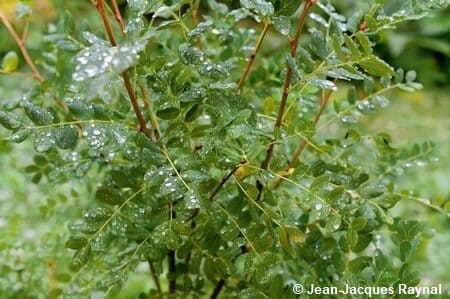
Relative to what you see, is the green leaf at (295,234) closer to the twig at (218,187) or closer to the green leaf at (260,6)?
the twig at (218,187)

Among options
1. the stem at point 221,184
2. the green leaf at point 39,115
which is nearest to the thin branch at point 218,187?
the stem at point 221,184

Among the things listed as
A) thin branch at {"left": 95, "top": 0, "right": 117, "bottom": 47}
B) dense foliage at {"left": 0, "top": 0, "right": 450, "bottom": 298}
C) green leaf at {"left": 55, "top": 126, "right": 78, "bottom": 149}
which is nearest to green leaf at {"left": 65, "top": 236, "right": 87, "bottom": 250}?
dense foliage at {"left": 0, "top": 0, "right": 450, "bottom": 298}

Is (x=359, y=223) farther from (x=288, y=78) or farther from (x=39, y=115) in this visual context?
(x=39, y=115)

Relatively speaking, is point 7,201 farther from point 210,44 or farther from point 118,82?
point 118,82

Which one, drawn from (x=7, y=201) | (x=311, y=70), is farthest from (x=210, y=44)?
(x=7, y=201)

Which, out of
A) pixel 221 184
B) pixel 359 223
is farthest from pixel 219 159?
pixel 359 223
